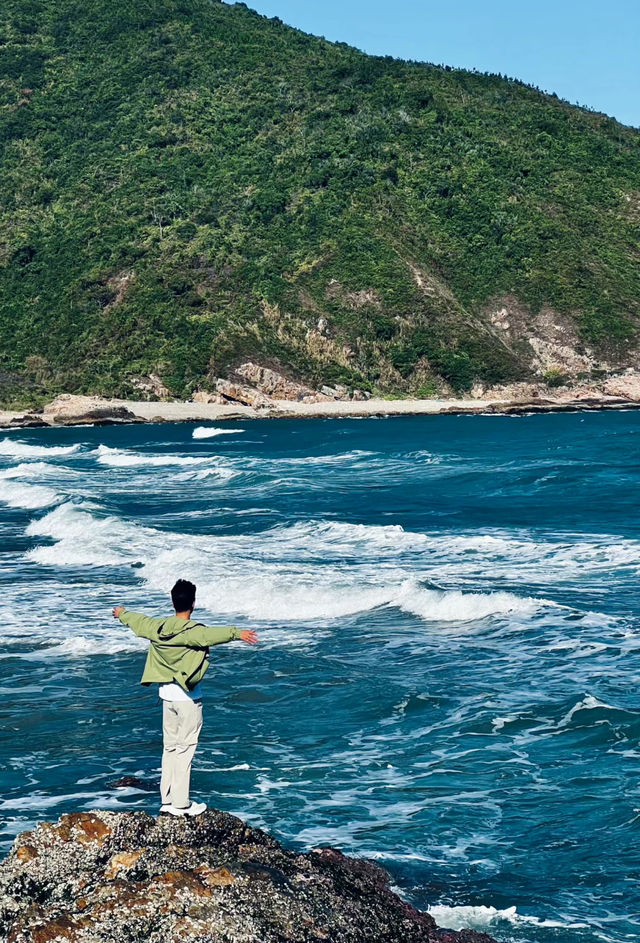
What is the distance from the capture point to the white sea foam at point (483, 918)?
824 cm

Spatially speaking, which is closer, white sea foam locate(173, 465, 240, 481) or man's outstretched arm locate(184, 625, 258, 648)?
man's outstretched arm locate(184, 625, 258, 648)

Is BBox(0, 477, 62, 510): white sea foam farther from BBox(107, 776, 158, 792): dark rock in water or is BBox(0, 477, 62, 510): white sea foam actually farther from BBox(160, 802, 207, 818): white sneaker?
BBox(160, 802, 207, 818): white sneaker

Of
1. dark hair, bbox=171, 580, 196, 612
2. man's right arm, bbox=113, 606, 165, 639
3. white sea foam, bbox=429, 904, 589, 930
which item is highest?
dark hair, bbox=171, 580, 196, 612

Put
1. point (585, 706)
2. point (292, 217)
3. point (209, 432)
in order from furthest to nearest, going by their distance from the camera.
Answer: point (292, 217)
point (209, 432)
point (585, 706)

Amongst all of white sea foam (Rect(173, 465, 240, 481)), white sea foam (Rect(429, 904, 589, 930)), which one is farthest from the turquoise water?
white sea foam (Rect(173, 465, 240, 481))

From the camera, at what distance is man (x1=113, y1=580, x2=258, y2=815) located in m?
8.33

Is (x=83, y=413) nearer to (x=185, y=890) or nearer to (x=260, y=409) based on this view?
(x=260, y=409)

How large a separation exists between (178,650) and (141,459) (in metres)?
48.9

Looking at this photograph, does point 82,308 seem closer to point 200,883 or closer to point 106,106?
→ point 106,106

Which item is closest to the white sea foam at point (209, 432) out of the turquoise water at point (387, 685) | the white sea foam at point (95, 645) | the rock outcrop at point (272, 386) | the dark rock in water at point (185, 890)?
the rock outcrop at point (272, 386)

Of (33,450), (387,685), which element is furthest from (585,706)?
(33,450)

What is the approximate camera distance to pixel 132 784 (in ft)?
36.3

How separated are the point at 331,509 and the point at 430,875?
83.2 ft

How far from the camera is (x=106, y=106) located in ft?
413
